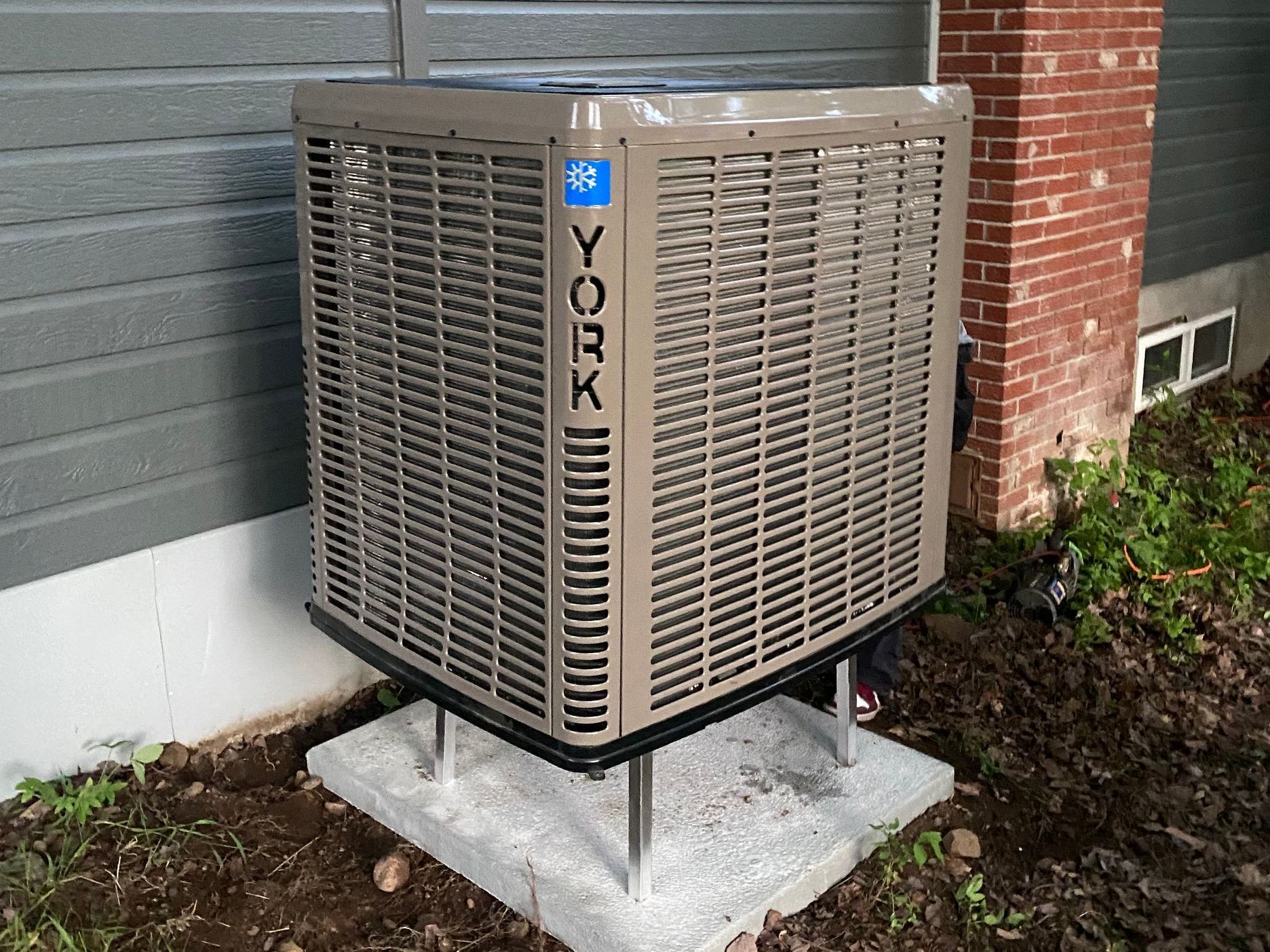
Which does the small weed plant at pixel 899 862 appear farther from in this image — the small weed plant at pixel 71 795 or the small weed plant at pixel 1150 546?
the small weed plant at pixel 71 795

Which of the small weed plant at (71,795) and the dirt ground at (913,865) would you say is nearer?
the dirt ground at (913,865)

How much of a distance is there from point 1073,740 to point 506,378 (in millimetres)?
2078

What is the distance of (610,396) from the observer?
198cm

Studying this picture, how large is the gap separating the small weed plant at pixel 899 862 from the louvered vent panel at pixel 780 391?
1.92ft

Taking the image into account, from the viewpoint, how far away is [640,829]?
2471mm

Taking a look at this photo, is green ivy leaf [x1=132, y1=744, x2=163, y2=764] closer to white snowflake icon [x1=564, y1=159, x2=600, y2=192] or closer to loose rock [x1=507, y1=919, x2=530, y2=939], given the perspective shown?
loose rock [x1=507, y1=919, x2=530, y2=939]

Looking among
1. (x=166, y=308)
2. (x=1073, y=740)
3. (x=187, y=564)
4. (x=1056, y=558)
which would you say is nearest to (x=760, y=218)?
(x=166, y=308)

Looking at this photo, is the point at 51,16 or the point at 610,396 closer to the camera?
the point at 610,396

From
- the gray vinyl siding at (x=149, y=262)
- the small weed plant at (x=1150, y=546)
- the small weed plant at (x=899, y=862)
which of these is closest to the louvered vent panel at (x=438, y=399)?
the gray vinyl siding at (x=149, y=262)

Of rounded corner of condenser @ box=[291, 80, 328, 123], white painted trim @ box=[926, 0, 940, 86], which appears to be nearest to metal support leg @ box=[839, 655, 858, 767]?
rounded corner of condenser @ box=[291, 80, 328, 123]

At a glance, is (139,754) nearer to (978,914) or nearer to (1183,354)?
(978,914)

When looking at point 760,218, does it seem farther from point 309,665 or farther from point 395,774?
point 309,665

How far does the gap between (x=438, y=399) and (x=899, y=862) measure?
1.42 m

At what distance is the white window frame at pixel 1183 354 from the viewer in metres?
5.82
